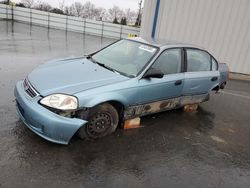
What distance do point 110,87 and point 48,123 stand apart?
1.03 meters

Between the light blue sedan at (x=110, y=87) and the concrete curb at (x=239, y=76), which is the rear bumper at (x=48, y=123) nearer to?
the light blue sedan at (x=110, y=87)

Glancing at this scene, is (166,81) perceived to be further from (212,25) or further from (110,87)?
(212,25)

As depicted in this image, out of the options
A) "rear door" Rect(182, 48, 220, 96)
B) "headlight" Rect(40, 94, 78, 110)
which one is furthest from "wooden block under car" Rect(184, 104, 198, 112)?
"headlight" Rect(40, 94, 78, 110)

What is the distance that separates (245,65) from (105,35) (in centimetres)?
1278

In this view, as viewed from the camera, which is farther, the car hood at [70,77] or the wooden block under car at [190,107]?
the wooden block under car at [190,107]

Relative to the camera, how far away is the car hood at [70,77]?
3598 millimetres

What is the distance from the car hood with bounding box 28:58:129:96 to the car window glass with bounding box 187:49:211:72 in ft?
5.54

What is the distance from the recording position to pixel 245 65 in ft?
33.1

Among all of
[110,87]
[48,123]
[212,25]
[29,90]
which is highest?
[212,25]

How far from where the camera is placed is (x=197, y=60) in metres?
5.33

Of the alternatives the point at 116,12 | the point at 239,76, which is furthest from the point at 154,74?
the point at 116,12

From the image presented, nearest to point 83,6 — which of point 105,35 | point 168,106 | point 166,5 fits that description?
point 105,35

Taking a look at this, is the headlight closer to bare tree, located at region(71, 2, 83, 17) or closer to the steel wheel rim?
the steel wheel rim

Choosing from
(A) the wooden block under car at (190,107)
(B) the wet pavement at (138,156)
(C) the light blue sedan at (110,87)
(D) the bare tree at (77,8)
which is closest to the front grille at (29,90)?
(C) the light blue sedan at (110,87)
